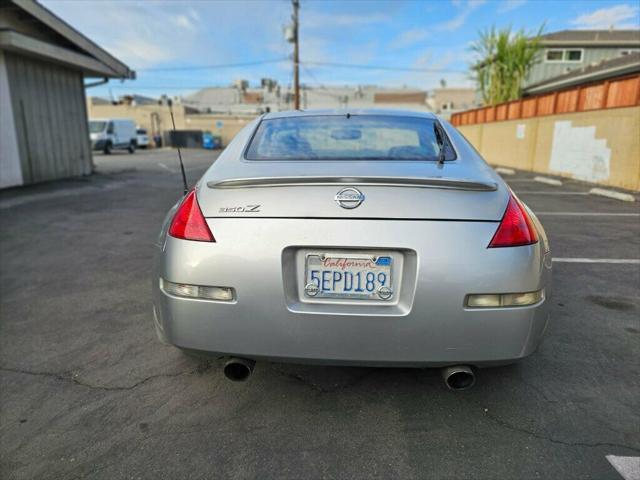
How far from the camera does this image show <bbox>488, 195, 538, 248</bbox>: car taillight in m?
1.75

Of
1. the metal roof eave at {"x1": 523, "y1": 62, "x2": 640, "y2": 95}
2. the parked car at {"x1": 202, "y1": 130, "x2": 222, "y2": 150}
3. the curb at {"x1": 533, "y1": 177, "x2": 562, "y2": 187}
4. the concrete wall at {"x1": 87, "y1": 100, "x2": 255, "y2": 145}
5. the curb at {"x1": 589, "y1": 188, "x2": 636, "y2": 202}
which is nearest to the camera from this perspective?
the curb at {"x1": 589, "y1": 188, "x2": 636, "y2": 202}

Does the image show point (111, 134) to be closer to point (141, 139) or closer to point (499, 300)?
point (141, 139)

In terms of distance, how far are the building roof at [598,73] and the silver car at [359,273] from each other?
1716 cm

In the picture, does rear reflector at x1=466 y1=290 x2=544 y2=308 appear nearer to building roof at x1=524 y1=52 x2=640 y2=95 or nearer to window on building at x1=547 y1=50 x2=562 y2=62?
building roof at x1=524 y1=52 x2=640 y2=95

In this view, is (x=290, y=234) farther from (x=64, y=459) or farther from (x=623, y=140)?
(x=623, y=140)

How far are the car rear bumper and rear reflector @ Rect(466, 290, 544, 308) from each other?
0.06 feet

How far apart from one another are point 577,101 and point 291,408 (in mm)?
13493

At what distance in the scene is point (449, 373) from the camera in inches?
72.4

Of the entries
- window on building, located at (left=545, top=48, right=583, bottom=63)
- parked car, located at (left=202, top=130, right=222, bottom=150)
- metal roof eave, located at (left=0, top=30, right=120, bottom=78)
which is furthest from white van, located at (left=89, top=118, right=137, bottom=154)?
window on building, located at (left=545, top=48, right=583, bottom=63)

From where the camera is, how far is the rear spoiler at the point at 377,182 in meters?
1.82

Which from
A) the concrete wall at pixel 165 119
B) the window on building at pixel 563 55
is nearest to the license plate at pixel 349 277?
the window on building at pixel 563 55

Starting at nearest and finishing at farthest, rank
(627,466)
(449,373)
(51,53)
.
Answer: (627,466)
(449,373)
(51,53)

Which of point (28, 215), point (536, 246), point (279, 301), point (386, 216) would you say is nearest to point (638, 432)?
point (536, 246)

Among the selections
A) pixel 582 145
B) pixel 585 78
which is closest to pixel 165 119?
pixel 585 78
